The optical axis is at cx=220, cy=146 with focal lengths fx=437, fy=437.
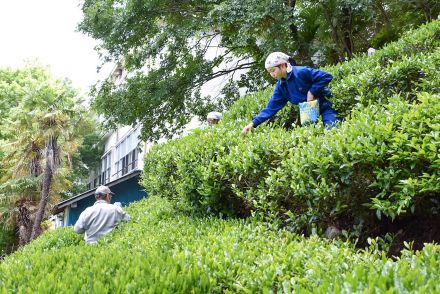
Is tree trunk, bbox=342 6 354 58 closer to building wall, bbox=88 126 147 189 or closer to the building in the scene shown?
the building

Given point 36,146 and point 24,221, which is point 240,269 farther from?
point 24,221

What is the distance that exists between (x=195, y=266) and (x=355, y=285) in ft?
4.19

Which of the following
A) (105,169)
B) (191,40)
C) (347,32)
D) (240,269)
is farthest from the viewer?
(105,169)

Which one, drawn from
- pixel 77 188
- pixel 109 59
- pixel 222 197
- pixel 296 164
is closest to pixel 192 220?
pixel 222 197

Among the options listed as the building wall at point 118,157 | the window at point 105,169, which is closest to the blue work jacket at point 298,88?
the building wall at point 118,157

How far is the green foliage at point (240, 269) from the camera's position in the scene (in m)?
2.27

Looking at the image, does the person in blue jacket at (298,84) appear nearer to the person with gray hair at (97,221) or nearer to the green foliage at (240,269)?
the green foliage at (240,269)

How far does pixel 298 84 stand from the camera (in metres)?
5.75

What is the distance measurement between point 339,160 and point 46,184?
18.8 meters

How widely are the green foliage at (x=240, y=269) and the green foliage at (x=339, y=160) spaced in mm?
397

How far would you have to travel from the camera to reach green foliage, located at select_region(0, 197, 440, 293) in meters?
2.27

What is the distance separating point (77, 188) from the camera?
3005 cm

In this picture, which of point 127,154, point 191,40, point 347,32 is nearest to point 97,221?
point 347,32

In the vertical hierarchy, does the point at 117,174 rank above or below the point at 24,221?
above
